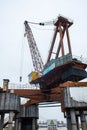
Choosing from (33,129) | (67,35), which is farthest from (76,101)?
(67,35)

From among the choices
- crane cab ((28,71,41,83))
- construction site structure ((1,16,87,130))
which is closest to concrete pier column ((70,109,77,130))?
construction site structure ((1,16,87,130))

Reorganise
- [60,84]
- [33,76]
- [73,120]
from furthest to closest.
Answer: [33,76] → [60,84] → [73,120]

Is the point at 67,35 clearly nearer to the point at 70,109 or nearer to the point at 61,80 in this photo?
the point at 61,80

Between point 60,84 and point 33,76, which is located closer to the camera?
point 60,84

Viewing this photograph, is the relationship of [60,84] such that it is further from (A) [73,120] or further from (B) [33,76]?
(B) [33,76]

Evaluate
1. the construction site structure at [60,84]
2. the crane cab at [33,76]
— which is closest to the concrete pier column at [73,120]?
the construction site structure at [60,84]

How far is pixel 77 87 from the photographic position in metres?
34.7

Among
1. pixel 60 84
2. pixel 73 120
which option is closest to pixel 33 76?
pixel 60 84

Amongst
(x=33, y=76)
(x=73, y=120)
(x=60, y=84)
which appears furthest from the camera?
(x=33, y=76)

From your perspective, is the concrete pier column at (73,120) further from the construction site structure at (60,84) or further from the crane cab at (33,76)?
the crane cab at (33,76)

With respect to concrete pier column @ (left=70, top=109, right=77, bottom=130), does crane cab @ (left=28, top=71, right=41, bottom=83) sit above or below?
above

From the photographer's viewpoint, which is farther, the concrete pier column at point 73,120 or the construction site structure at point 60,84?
the construction site structure at point 60,84

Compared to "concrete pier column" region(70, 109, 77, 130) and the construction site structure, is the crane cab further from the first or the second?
"concrete pier column" region(70, 109, 77, 130)

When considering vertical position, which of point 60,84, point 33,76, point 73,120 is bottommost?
point 73,120
